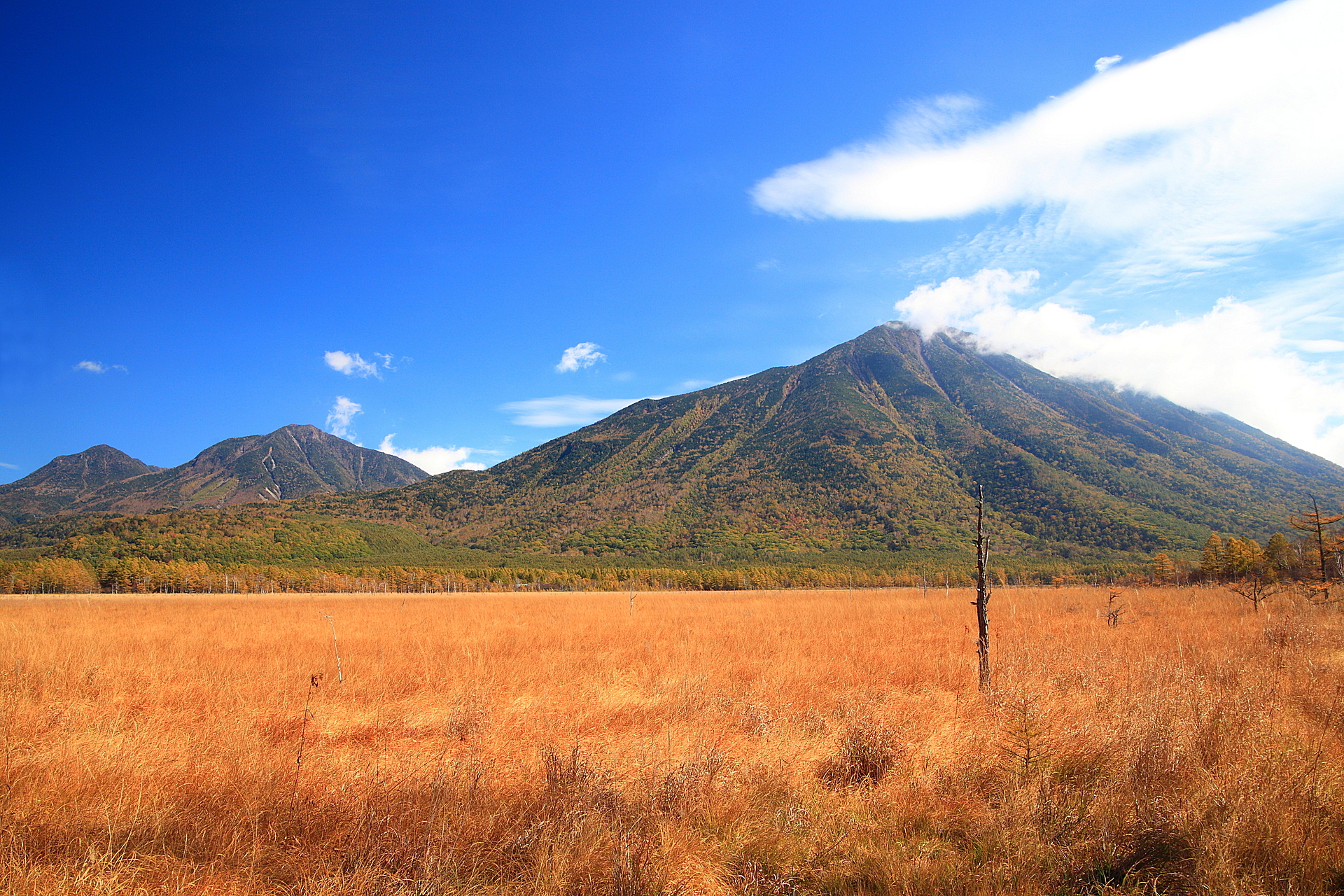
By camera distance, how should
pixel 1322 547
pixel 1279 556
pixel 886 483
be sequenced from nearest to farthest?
pixel 1322 547, pixel 1279 556, pixel 886 483

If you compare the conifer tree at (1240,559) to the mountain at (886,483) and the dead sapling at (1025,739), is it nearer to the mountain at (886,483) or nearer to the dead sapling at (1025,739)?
the dead sapling at (1025,739)

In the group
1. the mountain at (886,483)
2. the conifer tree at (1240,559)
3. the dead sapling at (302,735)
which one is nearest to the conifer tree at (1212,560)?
the conifer tree at (1240,559)

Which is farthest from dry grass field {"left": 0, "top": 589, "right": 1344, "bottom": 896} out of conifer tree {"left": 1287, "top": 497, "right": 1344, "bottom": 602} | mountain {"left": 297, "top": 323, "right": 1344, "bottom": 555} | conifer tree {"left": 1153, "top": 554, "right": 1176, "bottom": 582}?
mountain {"left": 297, "top": 323, "right": 1344, "bottom": 555}

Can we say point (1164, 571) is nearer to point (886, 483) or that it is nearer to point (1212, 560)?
point (1212, 560)

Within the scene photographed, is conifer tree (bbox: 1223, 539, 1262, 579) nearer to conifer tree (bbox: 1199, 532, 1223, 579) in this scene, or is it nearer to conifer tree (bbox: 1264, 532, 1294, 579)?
conifer tree (bbox: 1264, 532, 1294, 579)

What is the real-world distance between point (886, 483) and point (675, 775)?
143865 mm

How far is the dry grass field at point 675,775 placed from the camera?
3209mm

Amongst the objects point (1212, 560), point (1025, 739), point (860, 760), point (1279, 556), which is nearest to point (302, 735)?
point (860, 760)

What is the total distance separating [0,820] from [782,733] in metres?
6.01

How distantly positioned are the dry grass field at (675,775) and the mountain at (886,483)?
108011 mm

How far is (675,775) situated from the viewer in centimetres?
443

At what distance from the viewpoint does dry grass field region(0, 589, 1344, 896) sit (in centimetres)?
321

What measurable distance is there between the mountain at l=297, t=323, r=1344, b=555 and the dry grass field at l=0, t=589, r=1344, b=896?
108011mm

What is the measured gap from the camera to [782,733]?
5770 millimetres
